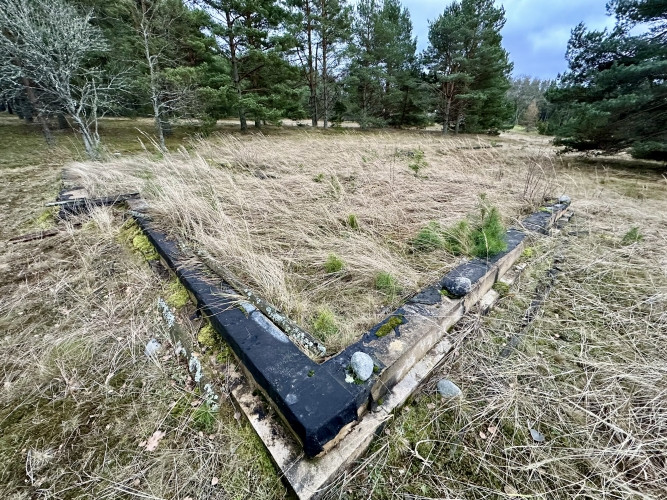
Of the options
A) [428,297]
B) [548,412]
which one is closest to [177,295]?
[428,297]

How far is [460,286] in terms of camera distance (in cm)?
147

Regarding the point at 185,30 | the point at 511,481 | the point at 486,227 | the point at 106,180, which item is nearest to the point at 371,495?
the point at 511,481

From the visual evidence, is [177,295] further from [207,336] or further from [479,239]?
[479,239]

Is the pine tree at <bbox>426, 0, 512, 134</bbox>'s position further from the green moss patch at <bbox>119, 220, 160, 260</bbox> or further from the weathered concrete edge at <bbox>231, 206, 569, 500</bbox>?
the weathered concrete edge at <bbox>231, 206, 569, 500</bbox>

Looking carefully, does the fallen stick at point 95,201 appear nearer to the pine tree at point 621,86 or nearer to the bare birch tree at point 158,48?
the bare birch tree at point 158,48

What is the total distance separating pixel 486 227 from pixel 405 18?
1914 centimetres

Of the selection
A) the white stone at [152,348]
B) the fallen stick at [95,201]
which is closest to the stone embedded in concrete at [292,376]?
the white stone at [152,348]

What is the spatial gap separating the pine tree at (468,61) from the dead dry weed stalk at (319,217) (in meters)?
11.2

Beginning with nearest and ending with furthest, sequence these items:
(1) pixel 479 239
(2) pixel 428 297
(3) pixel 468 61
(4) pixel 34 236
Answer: (2) pixel 428 297
(1) pixel 479 239
(4) pixel 34 236
(3) pixel 468 61

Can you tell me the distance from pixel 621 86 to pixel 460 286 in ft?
27.0

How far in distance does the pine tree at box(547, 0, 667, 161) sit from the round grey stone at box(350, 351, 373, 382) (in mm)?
8128

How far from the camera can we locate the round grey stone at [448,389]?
1151mm

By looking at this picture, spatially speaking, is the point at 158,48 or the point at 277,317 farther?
the point at 158,48

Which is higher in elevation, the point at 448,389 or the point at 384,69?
the point at 384,69
